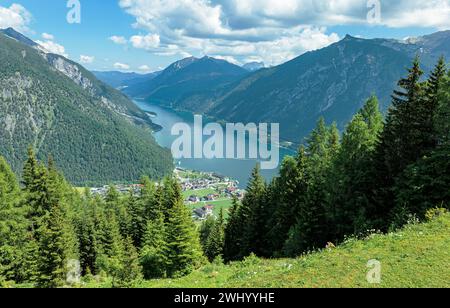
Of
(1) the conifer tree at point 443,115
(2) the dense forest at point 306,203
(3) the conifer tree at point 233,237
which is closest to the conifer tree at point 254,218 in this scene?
(2) the dense forest at point 306,203

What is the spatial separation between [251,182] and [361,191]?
23.5 meters

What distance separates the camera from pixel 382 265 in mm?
16188

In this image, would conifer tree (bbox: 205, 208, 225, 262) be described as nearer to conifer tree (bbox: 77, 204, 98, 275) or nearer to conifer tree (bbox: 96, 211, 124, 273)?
conifer tree (bbox: 96, 211, 124, 273)

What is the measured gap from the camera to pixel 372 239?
19828mm

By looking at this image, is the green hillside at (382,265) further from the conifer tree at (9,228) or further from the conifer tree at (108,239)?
the conifer tree at (108,239)

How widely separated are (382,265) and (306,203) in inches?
765

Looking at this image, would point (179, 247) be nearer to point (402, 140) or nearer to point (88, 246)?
point (402, 140)

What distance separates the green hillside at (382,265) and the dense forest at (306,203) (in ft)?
8.46

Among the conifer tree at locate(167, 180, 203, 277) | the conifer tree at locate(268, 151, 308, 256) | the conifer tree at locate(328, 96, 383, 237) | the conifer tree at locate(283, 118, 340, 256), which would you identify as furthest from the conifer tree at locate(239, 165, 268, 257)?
the conifer tree at locate(328, 96, 383, 237)

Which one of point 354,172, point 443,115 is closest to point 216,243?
point 354,172

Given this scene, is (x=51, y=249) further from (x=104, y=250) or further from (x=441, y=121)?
(x=441, y=121)

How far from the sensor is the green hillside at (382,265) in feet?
49.2

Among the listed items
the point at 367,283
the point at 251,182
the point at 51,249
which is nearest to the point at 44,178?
the point at 51,249
